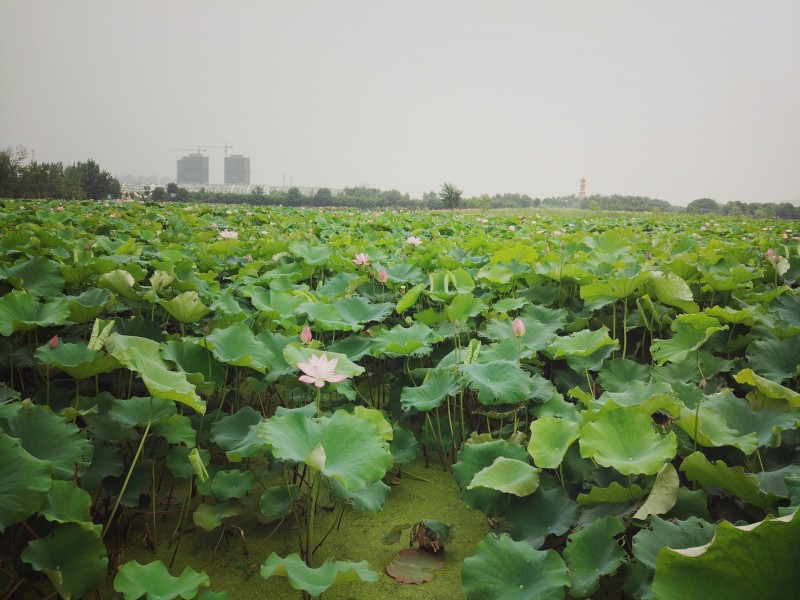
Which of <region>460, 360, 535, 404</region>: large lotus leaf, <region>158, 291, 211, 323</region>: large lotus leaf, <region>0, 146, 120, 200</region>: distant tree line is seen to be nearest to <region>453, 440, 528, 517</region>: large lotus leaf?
<region>460, 360, 535, 404</region>: large lotus leaf

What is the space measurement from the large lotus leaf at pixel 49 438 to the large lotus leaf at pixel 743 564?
115cm

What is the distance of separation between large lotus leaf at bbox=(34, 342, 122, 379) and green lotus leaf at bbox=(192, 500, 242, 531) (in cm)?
45

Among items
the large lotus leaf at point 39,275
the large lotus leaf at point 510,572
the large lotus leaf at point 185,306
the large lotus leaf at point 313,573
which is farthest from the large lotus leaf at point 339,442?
the large lotus leaf at point 39,275

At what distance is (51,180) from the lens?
2703cm

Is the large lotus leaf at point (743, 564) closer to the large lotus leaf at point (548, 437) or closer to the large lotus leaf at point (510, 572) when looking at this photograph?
the large lotus leaf at point (510, 572)

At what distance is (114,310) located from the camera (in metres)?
2.12

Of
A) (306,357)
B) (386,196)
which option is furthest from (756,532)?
(386,196)

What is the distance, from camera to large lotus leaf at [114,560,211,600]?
0.89 metres

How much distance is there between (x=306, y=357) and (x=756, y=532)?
1.08 metres

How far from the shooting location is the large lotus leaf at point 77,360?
4.24 feet

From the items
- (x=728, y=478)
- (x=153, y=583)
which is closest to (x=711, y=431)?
(x=728, y=478)

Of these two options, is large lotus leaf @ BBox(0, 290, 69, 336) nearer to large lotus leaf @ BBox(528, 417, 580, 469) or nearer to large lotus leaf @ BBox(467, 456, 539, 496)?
large lotus leaf @ BBox(467, 456, 539, 496)

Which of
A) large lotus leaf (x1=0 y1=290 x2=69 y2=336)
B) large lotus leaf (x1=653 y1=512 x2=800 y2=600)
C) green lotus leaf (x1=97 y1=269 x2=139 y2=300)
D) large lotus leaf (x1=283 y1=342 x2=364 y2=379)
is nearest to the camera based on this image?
large lotus leaf (x1=653 y1=512 x2=800 y2=600)

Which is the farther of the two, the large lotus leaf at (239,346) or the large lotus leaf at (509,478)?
the large lotus leaf at (239,346)
